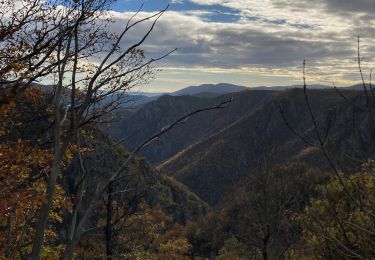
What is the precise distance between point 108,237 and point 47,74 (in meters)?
9.30

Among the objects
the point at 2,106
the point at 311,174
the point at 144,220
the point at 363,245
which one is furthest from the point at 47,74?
the point at 311,174

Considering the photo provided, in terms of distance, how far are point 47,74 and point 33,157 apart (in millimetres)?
2723

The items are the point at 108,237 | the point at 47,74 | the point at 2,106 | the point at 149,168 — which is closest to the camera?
the point at 2,106

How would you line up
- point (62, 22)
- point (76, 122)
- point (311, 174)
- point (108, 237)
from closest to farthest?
1. point (76, 122)
2. point (62, 22)
3. point (108, 237)
4. point (311, 174)

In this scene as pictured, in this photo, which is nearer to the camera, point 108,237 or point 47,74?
point 47,74

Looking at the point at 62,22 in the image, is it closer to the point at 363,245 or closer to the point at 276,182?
the point at 276,182

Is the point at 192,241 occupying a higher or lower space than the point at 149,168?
lower

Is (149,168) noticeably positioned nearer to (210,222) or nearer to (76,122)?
(210,222)

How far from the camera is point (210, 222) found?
108312 mm

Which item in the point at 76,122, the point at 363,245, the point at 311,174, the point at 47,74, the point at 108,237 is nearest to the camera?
the point at 76,122

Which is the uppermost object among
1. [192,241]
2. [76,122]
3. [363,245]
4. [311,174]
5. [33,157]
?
[76,122]

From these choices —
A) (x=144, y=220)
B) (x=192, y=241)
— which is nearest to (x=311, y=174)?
(x=192, y=241)

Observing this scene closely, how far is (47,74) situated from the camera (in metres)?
12.5

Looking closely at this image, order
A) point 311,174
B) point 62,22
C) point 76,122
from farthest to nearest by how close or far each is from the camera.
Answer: point 311,174 < point 62,22 < point 76,122
